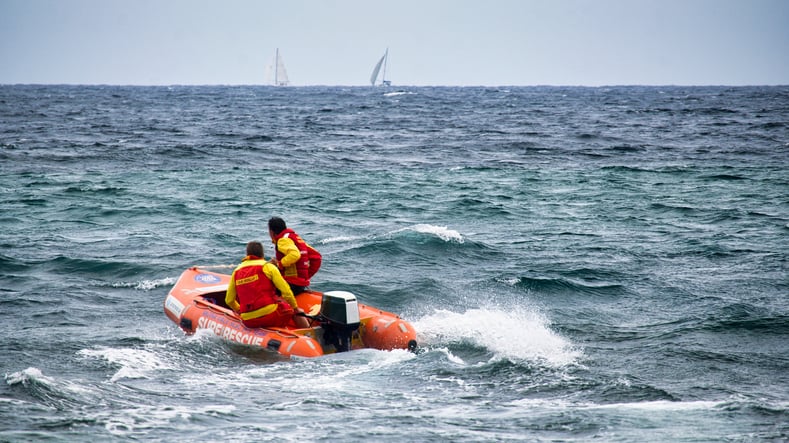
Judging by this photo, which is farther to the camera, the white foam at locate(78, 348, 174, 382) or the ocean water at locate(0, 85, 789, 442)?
the white foam at locate(78, 348, 174, 382)

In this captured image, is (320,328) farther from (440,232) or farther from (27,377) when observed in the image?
(440,232)

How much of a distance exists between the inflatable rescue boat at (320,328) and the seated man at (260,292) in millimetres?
132

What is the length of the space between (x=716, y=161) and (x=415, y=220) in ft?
46.9

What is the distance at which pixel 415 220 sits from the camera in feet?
60.2

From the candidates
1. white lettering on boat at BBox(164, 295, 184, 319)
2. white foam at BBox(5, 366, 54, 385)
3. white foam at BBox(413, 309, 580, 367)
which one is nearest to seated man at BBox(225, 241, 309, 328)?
white lettering on boat at BBox(164, 295, 184, 319)

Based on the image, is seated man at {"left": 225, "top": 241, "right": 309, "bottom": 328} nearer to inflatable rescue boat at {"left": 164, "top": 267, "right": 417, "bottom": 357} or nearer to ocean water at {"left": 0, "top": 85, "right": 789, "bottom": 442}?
inflatable rescue boat at {"left": 164, "top": 267, "right": 417, "bottom": 357}

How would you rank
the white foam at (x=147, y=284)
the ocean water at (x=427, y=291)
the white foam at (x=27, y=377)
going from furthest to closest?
the white foam at (x=147, y=284)
the white foam at (x=27, y=377)
the ocean water at (x=427, y=291)

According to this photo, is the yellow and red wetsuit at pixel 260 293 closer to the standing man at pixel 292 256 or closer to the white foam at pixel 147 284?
the standing man at pixel 292 256

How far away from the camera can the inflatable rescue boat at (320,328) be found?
9.12 metres

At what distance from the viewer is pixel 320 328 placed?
955 centimetres

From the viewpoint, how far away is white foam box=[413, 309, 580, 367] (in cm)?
924

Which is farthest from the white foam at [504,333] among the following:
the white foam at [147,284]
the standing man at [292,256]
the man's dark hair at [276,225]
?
the white foam at [147,284]

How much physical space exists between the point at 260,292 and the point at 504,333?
2939 mm

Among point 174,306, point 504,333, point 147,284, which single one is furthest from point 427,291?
point 147,284
